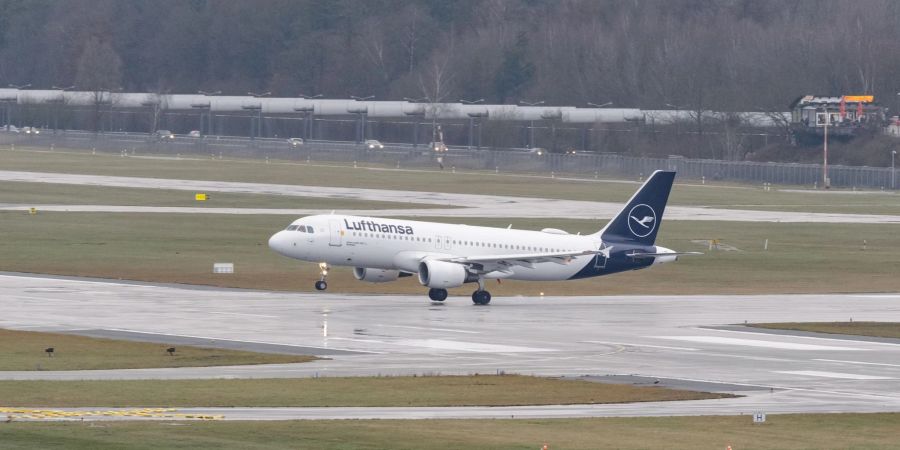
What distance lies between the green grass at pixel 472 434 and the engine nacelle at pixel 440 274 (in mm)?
31030

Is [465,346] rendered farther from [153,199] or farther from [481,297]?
[153,199]

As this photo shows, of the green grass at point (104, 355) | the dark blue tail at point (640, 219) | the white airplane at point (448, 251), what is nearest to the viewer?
the green grass at point (104, 355)

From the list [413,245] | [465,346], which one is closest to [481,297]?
[413,245]

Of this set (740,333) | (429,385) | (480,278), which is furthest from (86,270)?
(429,385)

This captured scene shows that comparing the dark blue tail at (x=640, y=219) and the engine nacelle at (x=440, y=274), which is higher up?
the dark blue tail at (x=640, y=219)

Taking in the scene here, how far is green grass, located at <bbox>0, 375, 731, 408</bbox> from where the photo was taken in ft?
139

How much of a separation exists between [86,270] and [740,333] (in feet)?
120

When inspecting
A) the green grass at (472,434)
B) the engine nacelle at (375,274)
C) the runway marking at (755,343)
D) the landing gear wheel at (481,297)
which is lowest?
the green grass at (472,434)

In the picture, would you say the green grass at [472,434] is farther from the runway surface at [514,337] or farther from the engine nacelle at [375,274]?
the engine nacelle at [375,274]

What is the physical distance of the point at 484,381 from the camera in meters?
47.6

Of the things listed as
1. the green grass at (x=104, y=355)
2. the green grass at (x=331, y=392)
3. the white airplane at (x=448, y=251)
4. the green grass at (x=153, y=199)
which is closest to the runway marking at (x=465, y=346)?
the green grass at (x=104, y=355)

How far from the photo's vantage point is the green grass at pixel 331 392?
1670 inches

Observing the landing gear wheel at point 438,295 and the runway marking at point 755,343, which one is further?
the landing gear wheel at point 438,295

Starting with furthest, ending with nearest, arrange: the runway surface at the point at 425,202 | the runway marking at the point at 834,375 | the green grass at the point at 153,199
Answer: the green grass at the point at 153,199 → the runway surface at the point at 425,202 → the runway marking at the point at 834,375
